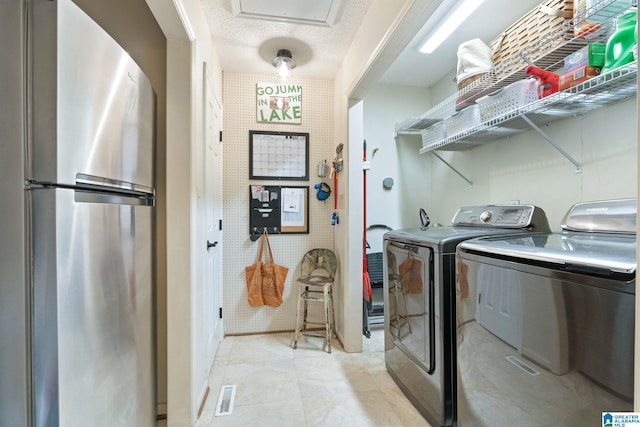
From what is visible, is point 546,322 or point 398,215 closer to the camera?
point 546,322

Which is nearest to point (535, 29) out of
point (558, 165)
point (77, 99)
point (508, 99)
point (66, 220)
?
point (508, 99)

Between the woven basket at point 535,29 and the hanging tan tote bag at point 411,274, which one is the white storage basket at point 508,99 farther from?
the hanging tan tote bag at point 411,274

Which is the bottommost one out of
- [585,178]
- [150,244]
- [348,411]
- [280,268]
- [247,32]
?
[348,411]

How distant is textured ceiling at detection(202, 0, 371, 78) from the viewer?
1876mm

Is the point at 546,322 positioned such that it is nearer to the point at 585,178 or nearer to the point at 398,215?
the point at 585,178

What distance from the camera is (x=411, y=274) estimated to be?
1.66 metres

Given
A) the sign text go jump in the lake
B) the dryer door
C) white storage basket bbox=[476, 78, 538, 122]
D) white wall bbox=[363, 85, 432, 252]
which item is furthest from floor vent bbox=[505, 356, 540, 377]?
the sign text go jump in the lake

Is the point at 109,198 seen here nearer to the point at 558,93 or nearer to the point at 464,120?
the point at 558,93

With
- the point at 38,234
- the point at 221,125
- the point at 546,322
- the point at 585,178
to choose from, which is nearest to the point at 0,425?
the point at 38,234

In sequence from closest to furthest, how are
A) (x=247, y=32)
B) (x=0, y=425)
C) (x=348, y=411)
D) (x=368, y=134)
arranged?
(x=0, y=425) → (x=348, y=411) → (x=247, y=32) → (x=368, y=134)

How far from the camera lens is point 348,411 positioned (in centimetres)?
164

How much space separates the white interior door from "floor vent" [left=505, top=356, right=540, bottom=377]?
1698 millimetres

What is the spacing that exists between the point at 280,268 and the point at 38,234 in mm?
2059

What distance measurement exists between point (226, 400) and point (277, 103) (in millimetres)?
2452
